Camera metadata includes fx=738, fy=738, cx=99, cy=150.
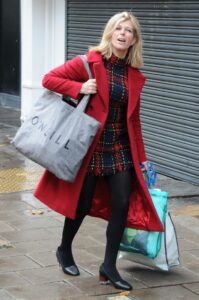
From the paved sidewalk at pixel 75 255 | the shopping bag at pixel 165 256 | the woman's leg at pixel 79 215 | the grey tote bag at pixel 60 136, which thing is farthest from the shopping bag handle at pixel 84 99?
the paved sidewalk at pixel 75 255

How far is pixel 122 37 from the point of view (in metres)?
4.96

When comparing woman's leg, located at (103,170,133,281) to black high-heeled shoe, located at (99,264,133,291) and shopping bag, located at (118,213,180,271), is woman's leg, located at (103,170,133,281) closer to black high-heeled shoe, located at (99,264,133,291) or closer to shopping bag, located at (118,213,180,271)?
black high-heeled shoe, located at (99,264,133,291)

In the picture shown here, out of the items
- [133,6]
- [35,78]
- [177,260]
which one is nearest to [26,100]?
[35,78]

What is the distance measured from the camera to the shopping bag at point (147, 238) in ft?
17.2

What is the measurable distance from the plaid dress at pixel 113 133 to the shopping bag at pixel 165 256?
2.12 feet

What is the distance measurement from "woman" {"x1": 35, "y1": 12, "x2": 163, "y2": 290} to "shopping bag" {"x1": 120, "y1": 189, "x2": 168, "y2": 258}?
0.36 feet

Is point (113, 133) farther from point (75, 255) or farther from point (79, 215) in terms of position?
point (75, 255)

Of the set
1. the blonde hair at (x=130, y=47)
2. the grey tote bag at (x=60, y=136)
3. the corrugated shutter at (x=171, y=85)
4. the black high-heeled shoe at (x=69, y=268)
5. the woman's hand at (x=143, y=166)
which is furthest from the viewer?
the corrugated shutter at (x=171, y=85)

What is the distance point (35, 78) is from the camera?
12305mm

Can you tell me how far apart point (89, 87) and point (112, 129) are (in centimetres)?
33

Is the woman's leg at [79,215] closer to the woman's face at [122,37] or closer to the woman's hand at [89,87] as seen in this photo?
the woman's hand at [89,87]

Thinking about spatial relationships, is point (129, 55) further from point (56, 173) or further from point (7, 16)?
point (7, 16)

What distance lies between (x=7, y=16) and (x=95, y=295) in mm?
11285

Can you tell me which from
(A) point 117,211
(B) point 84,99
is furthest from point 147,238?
(B) point 84,99
